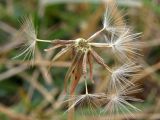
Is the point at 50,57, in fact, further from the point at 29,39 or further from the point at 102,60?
the point at 102,60

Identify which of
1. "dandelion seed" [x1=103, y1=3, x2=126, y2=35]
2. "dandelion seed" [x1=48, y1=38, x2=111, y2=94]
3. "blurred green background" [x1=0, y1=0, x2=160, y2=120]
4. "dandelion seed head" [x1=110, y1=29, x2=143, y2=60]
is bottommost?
"dandelion seed" [x1=48, y1=38, x2=111, y2=94]

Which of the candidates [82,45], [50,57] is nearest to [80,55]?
[82,45]

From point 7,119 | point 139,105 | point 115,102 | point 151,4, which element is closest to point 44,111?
point 7,119

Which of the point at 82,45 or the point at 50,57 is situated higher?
the point at 50,57

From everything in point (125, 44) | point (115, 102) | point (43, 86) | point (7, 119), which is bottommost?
point (115, 102)

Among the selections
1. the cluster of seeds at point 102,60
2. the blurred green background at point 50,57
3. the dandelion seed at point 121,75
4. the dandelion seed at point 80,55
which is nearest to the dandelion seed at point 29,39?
the cluster of seeds at point 102,60

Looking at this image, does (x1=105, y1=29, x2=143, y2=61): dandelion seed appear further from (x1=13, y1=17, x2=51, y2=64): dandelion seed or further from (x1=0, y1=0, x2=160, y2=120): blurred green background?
(x1=0, y1=0, x2=160, y2=120): blurred green background

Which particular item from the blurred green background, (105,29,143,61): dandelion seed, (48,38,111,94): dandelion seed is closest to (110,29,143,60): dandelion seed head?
(105,29,143,61): dandelion seed

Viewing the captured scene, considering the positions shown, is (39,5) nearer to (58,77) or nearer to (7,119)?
(58,77)

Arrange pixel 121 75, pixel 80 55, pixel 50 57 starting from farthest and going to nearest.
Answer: pixel 50 57 → pixel 121 75 → pixel 80 55

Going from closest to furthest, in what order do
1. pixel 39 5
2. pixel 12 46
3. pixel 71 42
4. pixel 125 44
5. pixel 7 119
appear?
pixel 71 42 < pixel 125 44 < pixel 7 119 < pixel 12 46 < pixel 39 5

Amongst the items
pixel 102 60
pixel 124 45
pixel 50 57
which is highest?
pixel 50 57
